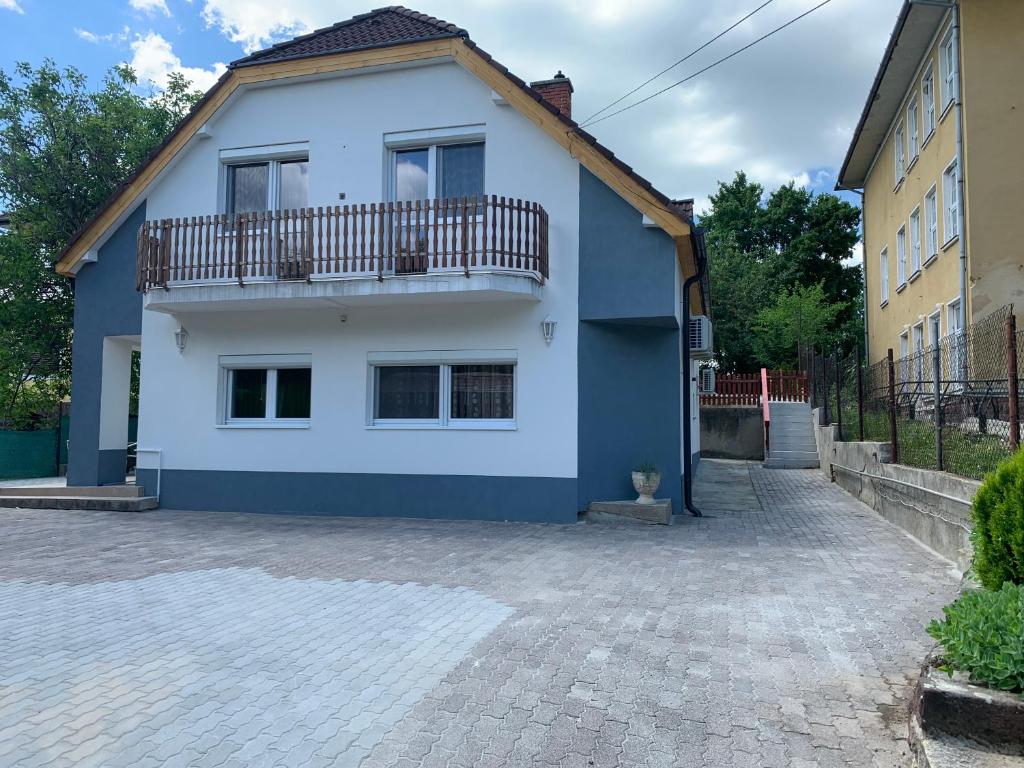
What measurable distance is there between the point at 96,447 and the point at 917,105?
19290mm

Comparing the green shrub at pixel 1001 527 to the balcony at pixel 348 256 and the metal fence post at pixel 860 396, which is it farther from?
the metal fence post at pixel 860 396

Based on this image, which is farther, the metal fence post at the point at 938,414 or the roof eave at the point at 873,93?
the roof eave at the point at 873,93

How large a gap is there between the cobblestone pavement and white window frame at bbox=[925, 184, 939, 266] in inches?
397

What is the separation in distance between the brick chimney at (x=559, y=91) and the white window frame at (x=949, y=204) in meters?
8.09

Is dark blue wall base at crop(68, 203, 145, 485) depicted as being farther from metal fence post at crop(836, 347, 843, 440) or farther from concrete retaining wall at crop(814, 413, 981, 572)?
metal fence post at crop(836, 347, 843, 440)

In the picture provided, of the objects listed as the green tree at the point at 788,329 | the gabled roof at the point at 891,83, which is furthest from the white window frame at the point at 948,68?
the green tree at the point at 788,329

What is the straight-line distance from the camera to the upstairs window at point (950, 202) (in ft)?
47.6

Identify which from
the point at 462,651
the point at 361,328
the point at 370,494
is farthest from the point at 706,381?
the point at 462,651

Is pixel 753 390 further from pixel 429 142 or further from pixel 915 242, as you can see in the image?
pixel 429 142

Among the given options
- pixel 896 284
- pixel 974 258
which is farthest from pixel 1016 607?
pixel 896 284

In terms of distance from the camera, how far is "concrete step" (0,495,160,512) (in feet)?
38.3

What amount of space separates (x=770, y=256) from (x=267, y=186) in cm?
3037

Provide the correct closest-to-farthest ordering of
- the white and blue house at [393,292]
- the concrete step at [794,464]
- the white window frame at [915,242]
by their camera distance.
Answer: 1. the white and blue house at [393,292]
2. the white window frame at [915,242]
3. the concrete step at [794,464]

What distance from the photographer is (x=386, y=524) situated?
1038cm
